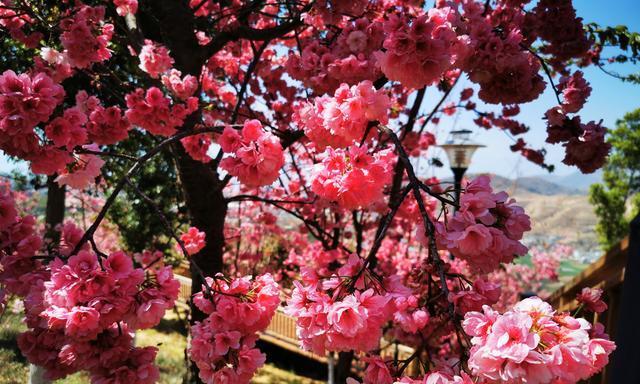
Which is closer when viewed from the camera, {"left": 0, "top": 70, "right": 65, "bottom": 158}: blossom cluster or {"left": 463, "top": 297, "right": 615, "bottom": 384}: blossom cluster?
{"left": 463, "top": 297, "right": 615, "bottom": 384}: blossom cluster

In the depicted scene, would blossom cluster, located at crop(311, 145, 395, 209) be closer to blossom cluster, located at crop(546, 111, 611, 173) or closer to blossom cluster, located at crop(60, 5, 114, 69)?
blossom cluster, located at crop(546, 111, 611, 173)

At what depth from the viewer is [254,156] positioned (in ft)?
4.79

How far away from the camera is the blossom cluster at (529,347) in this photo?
0.79m

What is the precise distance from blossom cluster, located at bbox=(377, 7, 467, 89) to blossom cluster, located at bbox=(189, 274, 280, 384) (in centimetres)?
84

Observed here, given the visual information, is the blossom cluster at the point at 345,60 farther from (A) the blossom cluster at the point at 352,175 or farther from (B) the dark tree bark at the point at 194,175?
(B) the dark tree bark at the point at 194,175

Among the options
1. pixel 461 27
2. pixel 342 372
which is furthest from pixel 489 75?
pixel 342 372

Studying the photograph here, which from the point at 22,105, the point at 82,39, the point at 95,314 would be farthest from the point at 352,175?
the point at 82,39

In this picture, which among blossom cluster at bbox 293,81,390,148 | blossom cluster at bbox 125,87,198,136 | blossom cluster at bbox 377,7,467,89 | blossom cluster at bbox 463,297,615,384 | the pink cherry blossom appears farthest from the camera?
the pink cherry blossom

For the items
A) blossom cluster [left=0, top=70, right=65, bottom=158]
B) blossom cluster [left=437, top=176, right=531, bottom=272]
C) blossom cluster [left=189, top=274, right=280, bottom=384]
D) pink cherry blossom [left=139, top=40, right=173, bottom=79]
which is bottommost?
blossom cluster [left=189, top=274, right=280, bottom=384]

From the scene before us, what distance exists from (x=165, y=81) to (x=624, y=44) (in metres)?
3.27

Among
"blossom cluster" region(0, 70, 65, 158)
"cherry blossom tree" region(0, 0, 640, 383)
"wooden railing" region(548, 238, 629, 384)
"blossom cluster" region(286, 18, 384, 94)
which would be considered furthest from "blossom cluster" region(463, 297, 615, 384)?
"blossom cluster" region(0, 70, 65, 158)

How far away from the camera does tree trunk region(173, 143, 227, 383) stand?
3092 mm

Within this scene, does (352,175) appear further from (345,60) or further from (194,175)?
(194,175)

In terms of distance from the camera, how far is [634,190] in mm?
15977
